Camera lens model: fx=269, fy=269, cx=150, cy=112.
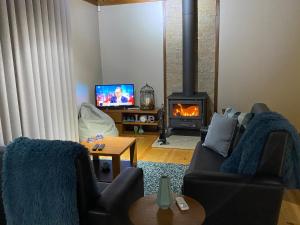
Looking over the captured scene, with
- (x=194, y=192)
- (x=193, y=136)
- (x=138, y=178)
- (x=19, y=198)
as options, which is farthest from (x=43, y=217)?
(x=193, y=136)

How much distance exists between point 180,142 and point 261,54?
208cm

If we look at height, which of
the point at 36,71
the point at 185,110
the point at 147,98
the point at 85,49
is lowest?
the point at 185,110

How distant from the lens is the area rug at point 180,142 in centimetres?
432

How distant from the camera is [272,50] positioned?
4617mm

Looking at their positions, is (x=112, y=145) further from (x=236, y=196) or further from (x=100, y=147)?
(x=236, y=196)

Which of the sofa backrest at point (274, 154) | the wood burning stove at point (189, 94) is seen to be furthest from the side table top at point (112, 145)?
the wood burning stove at point (189, 94)

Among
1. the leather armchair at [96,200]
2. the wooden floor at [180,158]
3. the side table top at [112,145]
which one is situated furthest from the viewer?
the side table top at [112,145]

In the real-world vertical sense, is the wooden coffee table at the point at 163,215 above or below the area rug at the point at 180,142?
above

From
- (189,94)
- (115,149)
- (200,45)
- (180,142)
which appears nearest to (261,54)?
(200,45)

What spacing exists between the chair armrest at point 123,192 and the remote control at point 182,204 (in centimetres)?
32

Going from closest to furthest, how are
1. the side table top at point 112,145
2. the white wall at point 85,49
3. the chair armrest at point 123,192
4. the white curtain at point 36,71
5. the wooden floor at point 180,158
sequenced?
the chair armrest at point 123,192, the wooden floor at point 180,158, the white curtain at point 36,71, the side table top at point 112,145, the white wall at point 85,49

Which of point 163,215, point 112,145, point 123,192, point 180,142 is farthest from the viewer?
point 180,142

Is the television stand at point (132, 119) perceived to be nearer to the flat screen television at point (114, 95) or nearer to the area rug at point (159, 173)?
the flat screen television at point (114, 95)

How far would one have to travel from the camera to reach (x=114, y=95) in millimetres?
5098
